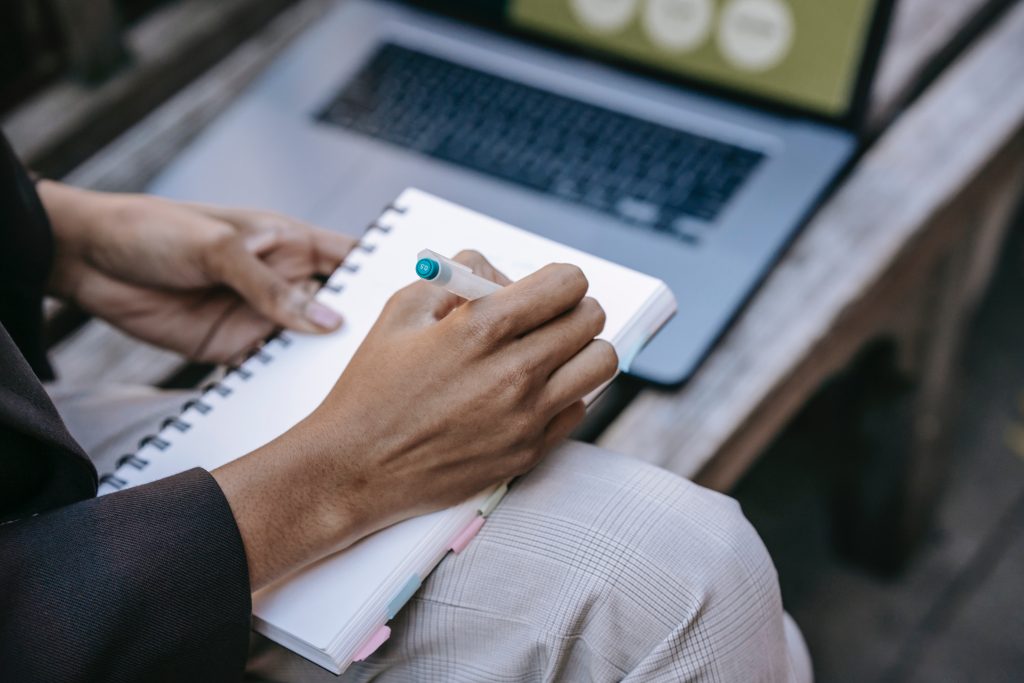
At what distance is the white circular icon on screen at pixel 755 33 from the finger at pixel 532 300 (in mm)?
507

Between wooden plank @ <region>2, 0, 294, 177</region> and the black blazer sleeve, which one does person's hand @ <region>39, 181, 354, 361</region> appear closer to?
the black blazer sleeve

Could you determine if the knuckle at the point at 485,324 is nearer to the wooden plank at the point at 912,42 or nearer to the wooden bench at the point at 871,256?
the wooden bench at the point at 871,256

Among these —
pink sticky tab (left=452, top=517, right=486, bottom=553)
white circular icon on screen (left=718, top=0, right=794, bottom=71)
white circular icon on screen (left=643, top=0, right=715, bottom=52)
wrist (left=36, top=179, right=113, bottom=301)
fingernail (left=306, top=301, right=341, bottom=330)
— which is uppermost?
white circular icon on screen (left=718, top=0, right=794, bottom=71)

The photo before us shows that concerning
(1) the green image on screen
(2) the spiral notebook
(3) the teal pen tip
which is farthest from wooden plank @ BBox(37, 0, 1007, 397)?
(3) the teal pen tip

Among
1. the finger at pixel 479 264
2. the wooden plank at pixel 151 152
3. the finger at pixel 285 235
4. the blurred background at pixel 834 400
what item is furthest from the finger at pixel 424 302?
the wooden plank at pixel 151 152

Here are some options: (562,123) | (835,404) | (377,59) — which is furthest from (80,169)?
(835,404)

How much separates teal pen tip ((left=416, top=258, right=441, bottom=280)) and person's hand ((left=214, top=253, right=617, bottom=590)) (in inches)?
1.8

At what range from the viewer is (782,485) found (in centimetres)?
162

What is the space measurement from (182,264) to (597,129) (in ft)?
1.36

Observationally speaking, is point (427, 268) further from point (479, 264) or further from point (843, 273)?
point (843, 273)

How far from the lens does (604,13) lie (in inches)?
43.4

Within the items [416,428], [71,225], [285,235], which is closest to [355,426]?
[416,428]

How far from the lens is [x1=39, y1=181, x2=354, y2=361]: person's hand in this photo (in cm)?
85

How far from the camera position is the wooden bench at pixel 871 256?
91cm
